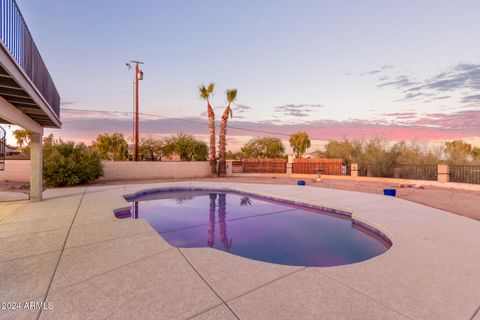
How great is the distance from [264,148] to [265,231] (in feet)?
128

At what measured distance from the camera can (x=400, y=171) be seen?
1539 cm

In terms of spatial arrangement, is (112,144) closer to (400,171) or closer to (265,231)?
(265,231)

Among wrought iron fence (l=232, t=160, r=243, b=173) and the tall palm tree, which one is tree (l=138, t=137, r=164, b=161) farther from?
the tall palm tree

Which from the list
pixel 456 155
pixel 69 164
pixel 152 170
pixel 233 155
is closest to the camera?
pixel 69 164

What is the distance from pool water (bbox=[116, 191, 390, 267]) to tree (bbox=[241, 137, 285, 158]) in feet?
114

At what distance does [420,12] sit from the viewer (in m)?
10.4

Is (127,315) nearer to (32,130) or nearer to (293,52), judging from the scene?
(32,130)

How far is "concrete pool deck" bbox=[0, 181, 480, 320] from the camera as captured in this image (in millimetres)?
2158

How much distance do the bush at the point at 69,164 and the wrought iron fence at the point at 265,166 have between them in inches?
491

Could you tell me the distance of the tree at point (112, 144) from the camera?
38.8 meters

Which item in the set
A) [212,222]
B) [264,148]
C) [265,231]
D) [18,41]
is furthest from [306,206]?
[264,148]

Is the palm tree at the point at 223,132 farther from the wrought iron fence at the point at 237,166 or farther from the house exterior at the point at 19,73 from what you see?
the house exterior at the point at 19,73

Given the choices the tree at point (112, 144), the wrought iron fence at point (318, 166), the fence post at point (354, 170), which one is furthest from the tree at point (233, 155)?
the fence post at point (354, 170)

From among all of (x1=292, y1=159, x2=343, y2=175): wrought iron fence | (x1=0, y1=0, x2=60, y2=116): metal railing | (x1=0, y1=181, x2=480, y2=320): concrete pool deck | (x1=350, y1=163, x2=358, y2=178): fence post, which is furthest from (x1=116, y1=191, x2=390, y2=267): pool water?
(x1=292, y1=159, x2=343, y2=175): wrought iron fence
